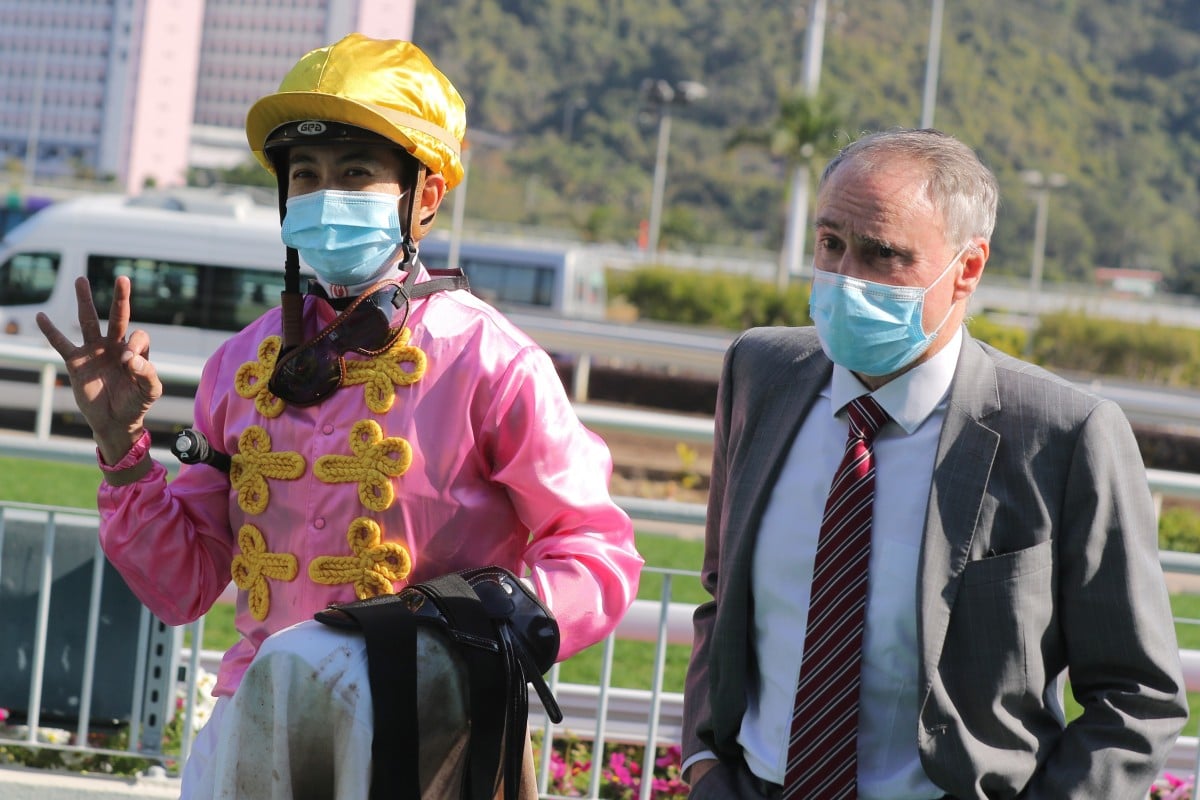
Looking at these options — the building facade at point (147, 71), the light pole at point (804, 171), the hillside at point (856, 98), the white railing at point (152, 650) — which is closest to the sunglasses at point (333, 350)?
the white railing at point (152, 650)

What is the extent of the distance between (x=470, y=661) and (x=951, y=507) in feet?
2.30

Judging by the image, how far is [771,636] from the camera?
214 centimetres

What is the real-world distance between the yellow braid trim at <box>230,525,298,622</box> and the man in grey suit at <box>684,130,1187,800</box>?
0.64 meters

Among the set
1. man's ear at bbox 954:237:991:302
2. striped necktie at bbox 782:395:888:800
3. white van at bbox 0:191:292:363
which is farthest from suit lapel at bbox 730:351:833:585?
white van at bbox 0:191:292:363

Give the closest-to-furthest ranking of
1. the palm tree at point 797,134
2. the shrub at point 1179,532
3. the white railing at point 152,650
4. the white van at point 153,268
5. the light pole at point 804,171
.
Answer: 1. the white railing at point 152,650
2. the shrub at point 1179,532
3. the white van at point 153,268
4. the light pole at point 804,171
5. the palm tree at point 797,134

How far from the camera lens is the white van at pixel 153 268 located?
16.3 meters

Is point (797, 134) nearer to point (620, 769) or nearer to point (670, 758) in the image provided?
point (670, 758)

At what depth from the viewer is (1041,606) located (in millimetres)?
1982

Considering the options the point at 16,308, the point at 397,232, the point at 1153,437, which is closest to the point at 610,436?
the point at 16,308

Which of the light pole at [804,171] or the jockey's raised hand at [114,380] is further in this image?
the light pole at [804,171]

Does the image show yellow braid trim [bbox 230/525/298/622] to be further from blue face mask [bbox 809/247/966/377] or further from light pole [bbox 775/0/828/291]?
light pole [bbox 775/0/828/291]

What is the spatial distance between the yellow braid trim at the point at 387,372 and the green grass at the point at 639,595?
2.93 metres

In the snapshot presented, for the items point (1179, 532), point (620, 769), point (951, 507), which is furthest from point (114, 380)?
point (1179, 532)

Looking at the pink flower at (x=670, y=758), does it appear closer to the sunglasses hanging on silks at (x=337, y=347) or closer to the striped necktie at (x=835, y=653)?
the striped necktie at (x=835, y=653)
